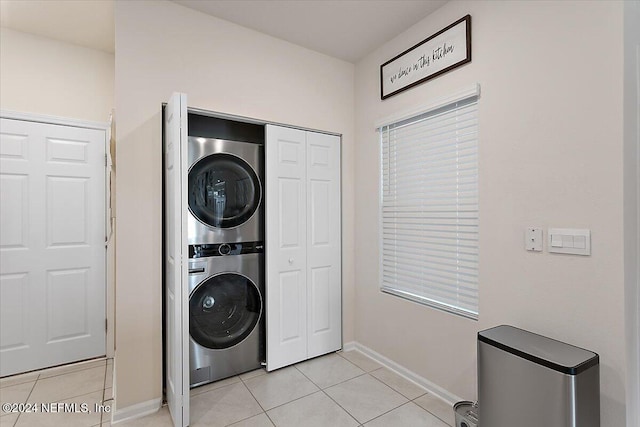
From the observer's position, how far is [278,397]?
2.24 m

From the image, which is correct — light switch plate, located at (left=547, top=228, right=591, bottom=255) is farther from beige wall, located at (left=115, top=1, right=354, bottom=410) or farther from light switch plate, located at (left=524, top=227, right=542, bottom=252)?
beige wall, located at (left=115, top=1, right=354, bottom=410)

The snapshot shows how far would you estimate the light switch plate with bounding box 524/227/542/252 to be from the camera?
1696mm

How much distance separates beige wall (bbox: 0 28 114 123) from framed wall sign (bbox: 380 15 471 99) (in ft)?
8.13

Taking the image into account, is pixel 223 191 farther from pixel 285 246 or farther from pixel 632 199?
pixel 632 199

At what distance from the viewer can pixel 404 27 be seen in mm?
2477

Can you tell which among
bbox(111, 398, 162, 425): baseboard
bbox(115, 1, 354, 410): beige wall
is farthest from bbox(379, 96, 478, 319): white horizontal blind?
bbox(111, 398, 162, 425): baseboard

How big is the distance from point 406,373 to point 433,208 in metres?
1.29

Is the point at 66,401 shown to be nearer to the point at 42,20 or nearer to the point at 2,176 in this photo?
the point at 2,176

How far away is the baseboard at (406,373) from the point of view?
218 centimetres

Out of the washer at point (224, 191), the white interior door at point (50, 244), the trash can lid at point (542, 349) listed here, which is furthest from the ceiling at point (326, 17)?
the trash can lid at point (542, 349)

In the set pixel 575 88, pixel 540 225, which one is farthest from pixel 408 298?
pixel 575 88

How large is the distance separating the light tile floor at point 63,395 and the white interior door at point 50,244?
140mm

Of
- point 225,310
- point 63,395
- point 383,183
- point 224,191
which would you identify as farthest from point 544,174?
point 63,395

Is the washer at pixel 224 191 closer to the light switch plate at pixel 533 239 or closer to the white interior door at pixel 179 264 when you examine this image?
the white interior door at pixel 179 264
